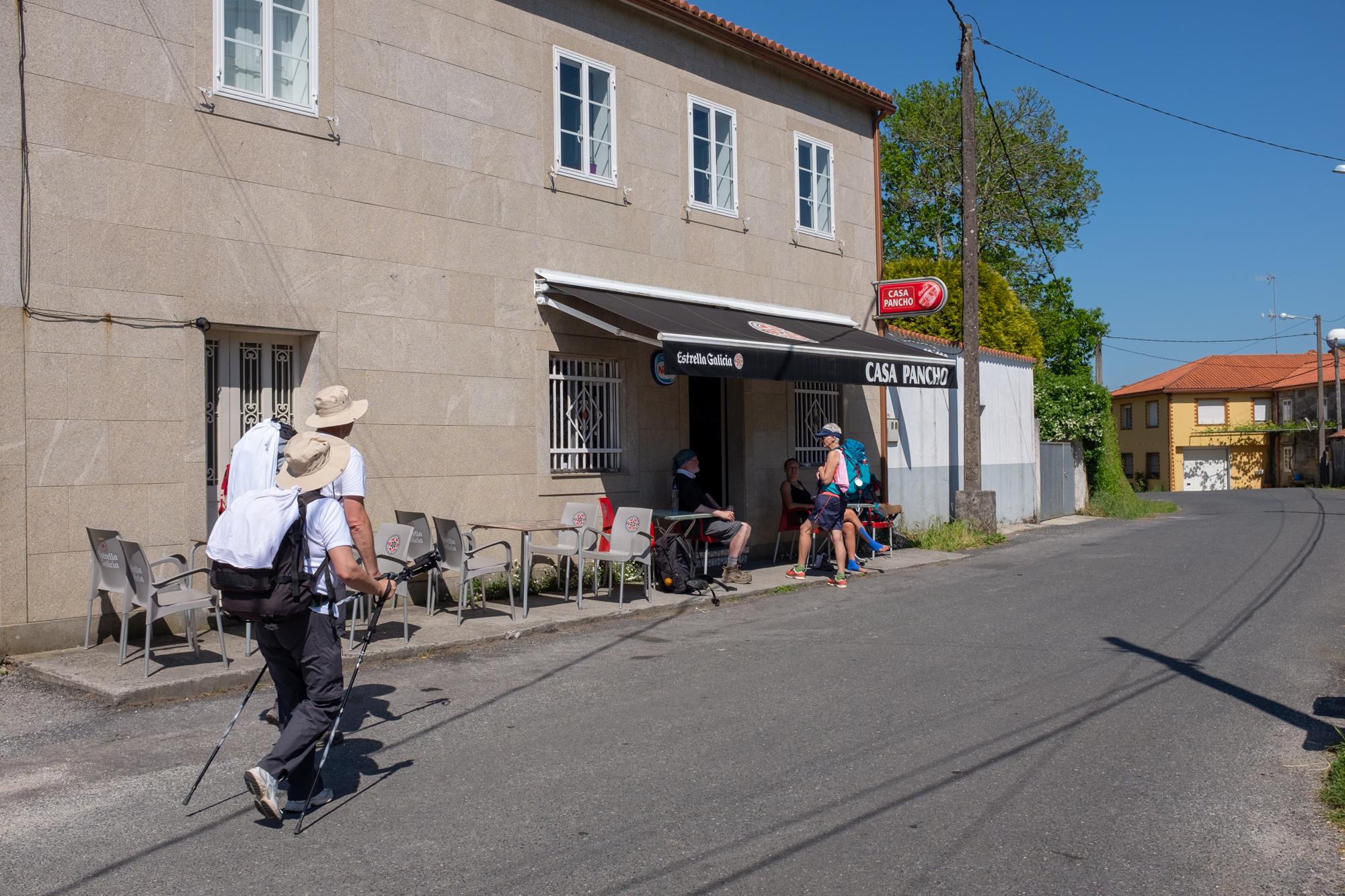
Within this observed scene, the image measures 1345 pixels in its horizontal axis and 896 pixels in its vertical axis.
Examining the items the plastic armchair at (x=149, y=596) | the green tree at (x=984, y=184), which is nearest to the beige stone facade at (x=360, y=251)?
the plastic armchair at (x=149, y=596)

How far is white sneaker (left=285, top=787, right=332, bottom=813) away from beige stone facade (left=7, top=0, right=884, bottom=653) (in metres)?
4.12

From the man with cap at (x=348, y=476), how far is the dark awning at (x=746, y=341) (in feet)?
17.2

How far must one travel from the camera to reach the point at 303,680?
4.80 metres

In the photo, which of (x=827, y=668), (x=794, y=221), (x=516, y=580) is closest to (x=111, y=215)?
(x=516, y=580)

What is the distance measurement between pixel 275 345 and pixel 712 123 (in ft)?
22.2

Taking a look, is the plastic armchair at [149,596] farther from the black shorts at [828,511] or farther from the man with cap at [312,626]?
the black shorts at [828,511]

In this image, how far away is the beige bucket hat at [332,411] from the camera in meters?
5.31

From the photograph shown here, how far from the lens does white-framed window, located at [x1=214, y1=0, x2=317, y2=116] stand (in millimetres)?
9133

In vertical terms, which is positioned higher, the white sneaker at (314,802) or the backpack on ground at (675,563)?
the backpack on ground at (675,563)

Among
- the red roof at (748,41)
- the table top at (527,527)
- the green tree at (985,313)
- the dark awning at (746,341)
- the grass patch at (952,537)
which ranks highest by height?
the red roof at (748,41)

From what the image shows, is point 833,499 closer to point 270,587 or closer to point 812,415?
point 812,415

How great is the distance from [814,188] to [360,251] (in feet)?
26.1

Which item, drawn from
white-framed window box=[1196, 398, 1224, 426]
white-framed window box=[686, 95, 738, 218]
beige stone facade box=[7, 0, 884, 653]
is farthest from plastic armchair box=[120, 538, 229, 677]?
white-framed window box=[1196, 398, 1224, 426]

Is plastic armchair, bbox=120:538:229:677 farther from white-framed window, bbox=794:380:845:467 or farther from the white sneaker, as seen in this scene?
white-framed window, bbox=794:380:845:467
